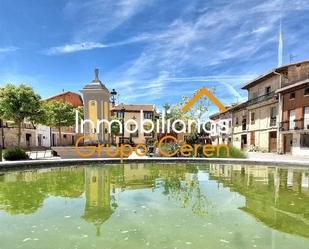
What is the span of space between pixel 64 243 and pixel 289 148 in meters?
29.0

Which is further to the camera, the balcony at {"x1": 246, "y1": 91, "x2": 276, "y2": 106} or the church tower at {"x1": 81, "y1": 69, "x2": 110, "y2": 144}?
the balcony at {"x1": 246, "y1": 91, "x2": 276, "y2": 106}

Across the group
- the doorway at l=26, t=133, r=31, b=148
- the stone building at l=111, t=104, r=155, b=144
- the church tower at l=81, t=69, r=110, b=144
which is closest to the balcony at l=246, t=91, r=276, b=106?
the church tower at l=81, t=69, r=110, b=144

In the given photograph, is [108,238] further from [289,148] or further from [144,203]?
[289,148]

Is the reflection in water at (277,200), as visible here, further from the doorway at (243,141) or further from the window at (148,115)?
the window at (148,115)

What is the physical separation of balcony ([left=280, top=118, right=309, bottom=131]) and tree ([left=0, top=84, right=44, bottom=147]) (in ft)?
76.0

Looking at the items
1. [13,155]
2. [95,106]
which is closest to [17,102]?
[13,155]

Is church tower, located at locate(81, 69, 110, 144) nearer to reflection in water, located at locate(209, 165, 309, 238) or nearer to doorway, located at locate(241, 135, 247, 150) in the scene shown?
reflection in water, located at locate(209, 165, 309, 238)

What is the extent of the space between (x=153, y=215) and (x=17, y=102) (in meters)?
17.7

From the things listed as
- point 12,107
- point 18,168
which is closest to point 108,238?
point 18,168

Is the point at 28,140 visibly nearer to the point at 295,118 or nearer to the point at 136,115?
the point at 136,115

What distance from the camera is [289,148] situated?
97.1 ft

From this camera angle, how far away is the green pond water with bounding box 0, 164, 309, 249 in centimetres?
517

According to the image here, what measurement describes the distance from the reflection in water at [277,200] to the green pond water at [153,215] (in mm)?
21

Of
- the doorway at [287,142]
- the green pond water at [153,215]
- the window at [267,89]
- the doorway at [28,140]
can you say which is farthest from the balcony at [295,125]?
the doorway at [28,140]
